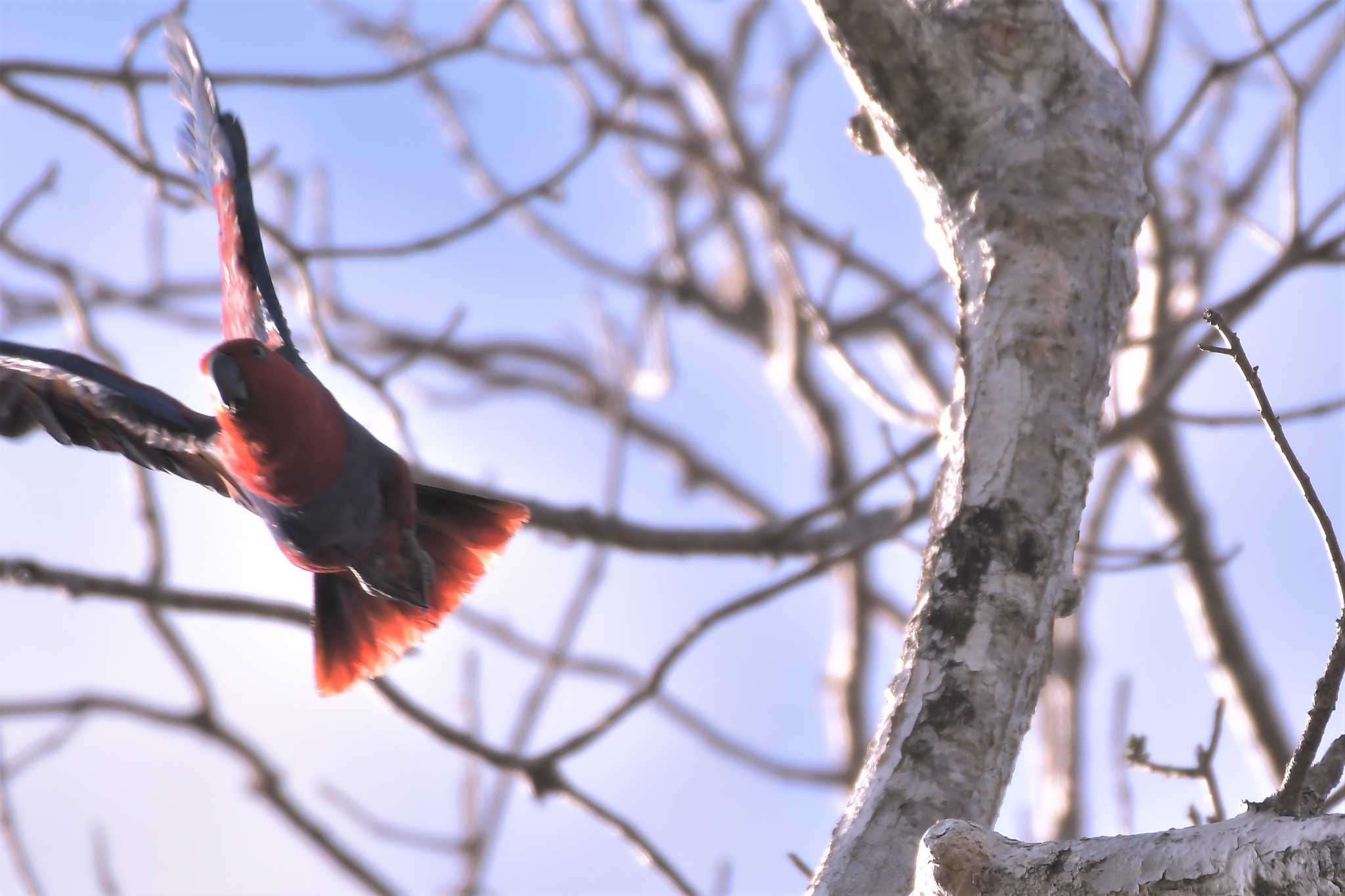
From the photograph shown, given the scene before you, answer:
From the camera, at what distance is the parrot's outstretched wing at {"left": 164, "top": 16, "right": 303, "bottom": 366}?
2219 mm

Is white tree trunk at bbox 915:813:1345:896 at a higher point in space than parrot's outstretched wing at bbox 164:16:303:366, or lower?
lower

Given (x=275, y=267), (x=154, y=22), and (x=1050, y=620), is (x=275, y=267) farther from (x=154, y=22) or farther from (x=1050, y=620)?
(x=1050, y=620)

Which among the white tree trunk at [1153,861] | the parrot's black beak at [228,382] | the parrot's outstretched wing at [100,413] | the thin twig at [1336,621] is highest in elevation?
the parrot's outstretched wing at [100,413]

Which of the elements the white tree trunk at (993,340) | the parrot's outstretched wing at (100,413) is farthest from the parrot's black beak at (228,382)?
the white tree trunk at (993,340)

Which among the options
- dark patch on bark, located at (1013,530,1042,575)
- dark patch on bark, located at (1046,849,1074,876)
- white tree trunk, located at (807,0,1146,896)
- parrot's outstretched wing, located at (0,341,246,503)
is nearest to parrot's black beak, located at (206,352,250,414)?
parrot's outstretched wing, located at (0,341,246,503)

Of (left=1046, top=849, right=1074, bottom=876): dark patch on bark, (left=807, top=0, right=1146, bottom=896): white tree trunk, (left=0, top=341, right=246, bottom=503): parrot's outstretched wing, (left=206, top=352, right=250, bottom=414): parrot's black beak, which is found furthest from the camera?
(left=0, top=341, right=246, bottom=503): parrot's outstretched wing

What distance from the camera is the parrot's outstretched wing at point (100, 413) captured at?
2.14 meters

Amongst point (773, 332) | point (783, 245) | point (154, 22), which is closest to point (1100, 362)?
point (783, 245)

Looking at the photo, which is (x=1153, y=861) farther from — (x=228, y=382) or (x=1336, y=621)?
(x=228, y=382)

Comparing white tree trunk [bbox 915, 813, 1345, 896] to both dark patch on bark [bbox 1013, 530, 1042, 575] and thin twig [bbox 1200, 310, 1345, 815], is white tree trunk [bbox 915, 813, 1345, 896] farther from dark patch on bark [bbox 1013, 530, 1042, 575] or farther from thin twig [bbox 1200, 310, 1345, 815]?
dark patch on bark [bbox 1013, 530, 1042, 575]

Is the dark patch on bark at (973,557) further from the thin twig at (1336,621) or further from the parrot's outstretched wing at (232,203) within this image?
the parrot's outstretched wing at (232,203)

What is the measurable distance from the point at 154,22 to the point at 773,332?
11.0 ft

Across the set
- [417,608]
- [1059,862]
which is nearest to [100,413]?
[417,608]

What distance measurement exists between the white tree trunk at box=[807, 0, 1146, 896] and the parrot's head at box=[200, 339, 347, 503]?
3.12 ft
